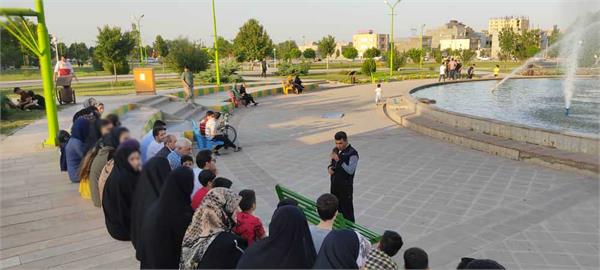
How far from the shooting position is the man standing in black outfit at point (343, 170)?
5.81m

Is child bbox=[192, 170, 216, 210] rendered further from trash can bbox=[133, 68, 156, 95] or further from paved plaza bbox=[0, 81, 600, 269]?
trash can bbox=[133, 68, 156, 95]

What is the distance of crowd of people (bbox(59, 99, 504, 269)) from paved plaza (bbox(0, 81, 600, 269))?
6.19ft

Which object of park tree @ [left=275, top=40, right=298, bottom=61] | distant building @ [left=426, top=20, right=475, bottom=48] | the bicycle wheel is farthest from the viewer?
distant building @ [left=426, top=20, right=475, bottom=48]

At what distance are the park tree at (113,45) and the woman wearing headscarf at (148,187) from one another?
27.2 m

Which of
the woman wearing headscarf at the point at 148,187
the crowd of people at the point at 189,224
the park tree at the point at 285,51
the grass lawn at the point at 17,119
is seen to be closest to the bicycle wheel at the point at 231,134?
the grass lawn at the point at 17,119

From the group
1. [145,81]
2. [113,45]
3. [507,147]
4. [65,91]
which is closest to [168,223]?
[507,147]

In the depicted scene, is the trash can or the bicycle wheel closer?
the bicycle wheel

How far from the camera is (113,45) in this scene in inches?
1083

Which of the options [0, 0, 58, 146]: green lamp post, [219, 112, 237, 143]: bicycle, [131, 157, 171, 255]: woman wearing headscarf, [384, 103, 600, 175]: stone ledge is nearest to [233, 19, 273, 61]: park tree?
[384, 103, 600, 175]: stone ledge

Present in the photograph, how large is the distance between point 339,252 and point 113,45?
28153mm

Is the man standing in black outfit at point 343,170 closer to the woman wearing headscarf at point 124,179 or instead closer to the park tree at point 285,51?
the woman wearing headscarf at point 124,179

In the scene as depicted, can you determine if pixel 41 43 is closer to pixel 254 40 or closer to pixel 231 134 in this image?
pixel 231 134

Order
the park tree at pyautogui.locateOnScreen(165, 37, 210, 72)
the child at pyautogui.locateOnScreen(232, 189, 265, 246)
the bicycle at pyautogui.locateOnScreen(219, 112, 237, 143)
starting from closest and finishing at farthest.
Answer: the child at pyautogui.locateOnScreen(232, 189, 265, 246) → the bicycle at pyautogui.locateOnScreen(219, 112, 237, 143) → the park tree at pyautogui.locateOnScreen(165, 37, 210, 72)

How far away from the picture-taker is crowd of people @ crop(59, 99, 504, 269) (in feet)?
6.88
